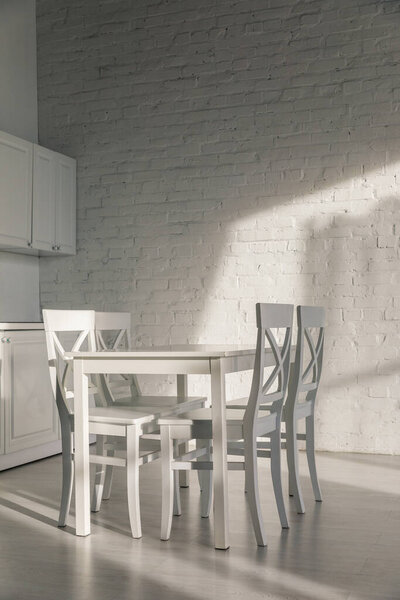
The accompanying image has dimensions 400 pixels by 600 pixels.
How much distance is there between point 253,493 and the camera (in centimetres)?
307

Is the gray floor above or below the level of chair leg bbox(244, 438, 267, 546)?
below

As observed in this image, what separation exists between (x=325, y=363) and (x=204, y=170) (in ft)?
5.30

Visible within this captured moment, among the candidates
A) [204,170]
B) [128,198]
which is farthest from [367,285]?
[128,198]

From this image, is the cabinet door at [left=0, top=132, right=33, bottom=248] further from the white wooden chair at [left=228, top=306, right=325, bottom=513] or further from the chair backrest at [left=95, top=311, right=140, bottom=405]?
the white wooden chair at [left=228, top=306, right=325, bottom=513]

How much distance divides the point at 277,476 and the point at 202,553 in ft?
1.54

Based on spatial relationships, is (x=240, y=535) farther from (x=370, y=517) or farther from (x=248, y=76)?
(x=248, y=76)

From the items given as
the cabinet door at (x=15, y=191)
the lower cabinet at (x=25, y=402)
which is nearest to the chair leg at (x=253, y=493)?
the lower cabinet at (x=25, y=402)

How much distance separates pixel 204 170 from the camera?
570 centimetres

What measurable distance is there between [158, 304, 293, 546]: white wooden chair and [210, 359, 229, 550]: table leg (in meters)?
0.08

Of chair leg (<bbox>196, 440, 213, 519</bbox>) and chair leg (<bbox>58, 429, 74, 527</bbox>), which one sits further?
chair leg (<bbox>196, 440, 213, 519</bbox>)

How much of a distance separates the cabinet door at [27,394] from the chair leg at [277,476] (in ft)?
6.69

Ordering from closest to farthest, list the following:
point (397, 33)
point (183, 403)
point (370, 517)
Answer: point (370, 517)
point (183, 403)
point (397, 33)

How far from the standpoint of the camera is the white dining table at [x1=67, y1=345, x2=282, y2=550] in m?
3.06

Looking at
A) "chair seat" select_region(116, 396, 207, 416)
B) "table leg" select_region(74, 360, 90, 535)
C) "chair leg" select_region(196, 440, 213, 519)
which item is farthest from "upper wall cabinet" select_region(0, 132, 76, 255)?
"chair leg" select_region(196, 440, 213, 519)
